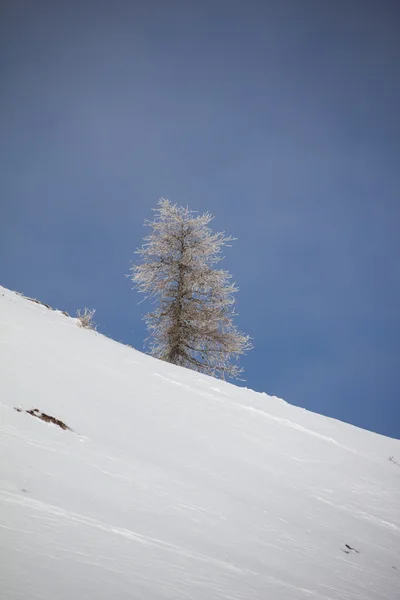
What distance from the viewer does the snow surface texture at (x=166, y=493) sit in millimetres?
1616

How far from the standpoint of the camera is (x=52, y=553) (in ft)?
4.94

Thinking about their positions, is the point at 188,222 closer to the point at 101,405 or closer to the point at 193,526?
the point at 101,405

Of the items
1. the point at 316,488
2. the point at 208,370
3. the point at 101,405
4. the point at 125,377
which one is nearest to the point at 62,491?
the point at 101,405

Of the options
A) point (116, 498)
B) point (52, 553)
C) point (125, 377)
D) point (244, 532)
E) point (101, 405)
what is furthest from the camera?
point (125, 377)

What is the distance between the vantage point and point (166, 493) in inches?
106

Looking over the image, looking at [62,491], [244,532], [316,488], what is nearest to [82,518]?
[62,491]

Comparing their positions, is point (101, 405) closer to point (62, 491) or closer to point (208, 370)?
point (62, 491)

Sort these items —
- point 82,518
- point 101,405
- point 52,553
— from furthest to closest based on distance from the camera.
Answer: point 101,405, point 82,518, point 52,553

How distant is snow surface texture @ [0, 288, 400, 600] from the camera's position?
1.62 meters

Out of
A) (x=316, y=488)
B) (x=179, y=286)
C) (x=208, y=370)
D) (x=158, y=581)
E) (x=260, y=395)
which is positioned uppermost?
(x=179, y=286)

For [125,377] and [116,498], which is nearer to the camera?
[116,498]

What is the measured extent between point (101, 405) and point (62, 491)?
191 cm

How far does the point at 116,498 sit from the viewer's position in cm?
234

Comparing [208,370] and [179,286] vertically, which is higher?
[179,286]
